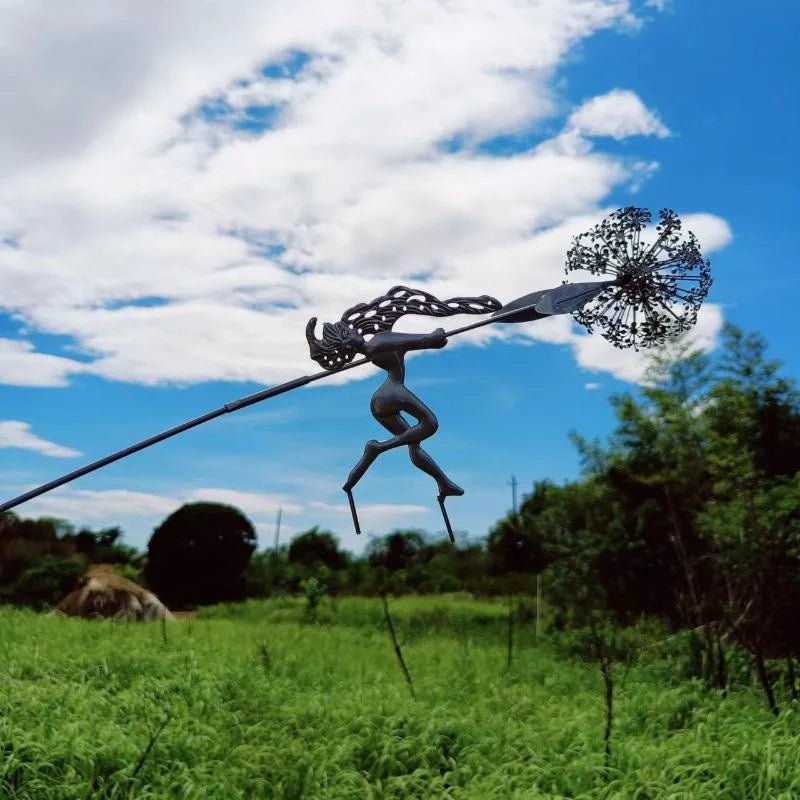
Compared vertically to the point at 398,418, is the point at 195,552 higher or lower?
lower

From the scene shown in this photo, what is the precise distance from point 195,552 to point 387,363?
10043mm

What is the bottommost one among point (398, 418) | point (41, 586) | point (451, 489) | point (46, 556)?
point (41, 586)

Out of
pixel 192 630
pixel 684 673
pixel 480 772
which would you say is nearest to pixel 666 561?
pixel 684 673

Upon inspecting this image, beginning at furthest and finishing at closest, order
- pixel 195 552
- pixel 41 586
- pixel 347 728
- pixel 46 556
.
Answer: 1. pixel 195 552
2. pixel 46 556
3. pixel 41 586
4. pixel 347 728

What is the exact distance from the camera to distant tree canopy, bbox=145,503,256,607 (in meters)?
11.4

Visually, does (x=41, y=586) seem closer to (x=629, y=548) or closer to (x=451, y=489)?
(x=629, y=548)

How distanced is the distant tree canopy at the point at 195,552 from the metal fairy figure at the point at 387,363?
31.8ft

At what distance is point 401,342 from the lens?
2.06 meters

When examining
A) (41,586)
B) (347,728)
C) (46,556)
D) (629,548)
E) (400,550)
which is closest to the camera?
(347,728)

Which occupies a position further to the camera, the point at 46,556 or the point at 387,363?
the point at 46,556

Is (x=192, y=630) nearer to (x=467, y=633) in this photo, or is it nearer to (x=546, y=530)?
(x=467, y=633)

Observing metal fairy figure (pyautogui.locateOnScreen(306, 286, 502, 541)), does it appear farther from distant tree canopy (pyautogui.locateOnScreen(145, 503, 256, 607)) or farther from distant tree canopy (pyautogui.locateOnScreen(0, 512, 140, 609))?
distant tree canopy (pyautogui.locateOnScreen(145, 503, 256, 607))

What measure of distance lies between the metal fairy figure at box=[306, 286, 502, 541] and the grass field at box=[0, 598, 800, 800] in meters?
2.16

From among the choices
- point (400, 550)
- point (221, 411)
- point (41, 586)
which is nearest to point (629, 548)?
point (400, 550)
